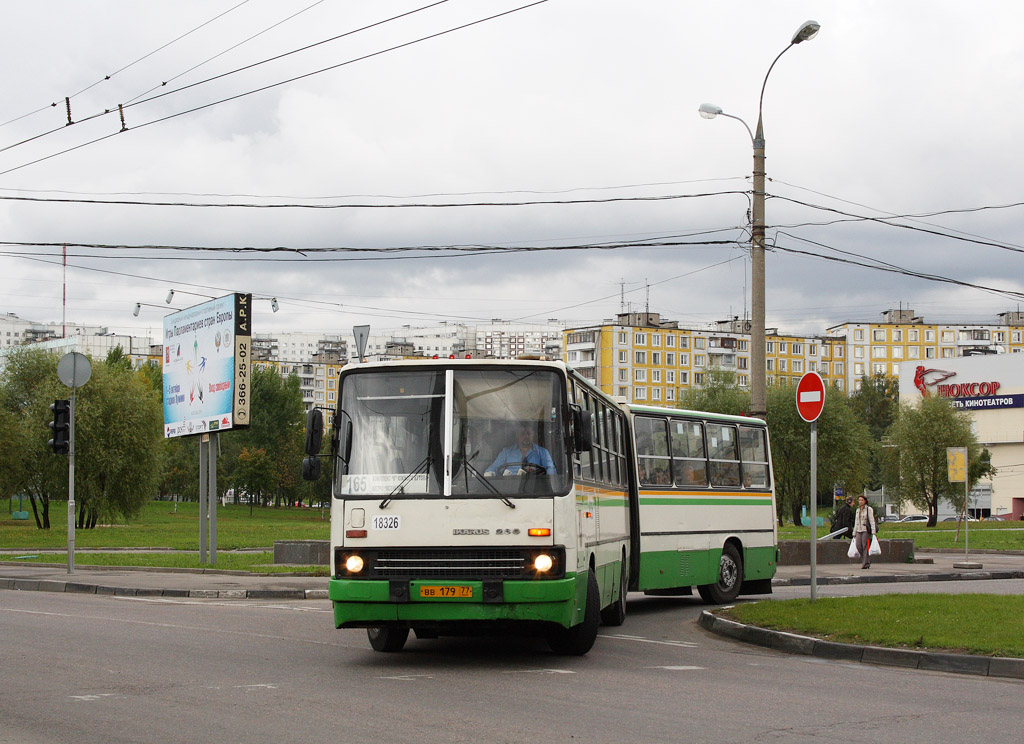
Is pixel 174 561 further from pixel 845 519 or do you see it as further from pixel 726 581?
pixel 845 519

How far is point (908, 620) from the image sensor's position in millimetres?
14008

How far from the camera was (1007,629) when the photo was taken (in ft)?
42.9

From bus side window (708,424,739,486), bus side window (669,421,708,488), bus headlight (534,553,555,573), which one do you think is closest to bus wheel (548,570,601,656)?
bus headlight (534,553,555,573)

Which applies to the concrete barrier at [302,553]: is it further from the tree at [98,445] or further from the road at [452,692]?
the tree at [98,445]

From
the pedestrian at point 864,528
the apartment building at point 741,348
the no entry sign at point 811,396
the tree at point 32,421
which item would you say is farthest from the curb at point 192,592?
the apartment building at point 741,348

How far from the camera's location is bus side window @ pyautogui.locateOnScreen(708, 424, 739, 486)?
62.2 ft

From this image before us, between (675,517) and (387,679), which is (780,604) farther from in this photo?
(387,679)

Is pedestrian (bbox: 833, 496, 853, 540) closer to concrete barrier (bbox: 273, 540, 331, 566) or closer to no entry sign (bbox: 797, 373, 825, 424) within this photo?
concrete barrier (bbox: 273, 540, 331, 566)

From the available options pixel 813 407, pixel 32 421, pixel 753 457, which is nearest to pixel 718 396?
pixel 32 421

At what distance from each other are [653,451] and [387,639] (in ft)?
20.1

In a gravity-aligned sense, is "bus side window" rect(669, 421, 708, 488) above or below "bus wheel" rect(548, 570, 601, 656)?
above

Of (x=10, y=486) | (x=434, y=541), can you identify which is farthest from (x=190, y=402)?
(x=10, y=486)

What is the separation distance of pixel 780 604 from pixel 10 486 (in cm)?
4611

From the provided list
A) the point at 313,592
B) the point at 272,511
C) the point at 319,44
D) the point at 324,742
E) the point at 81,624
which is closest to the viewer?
the point at 324,742
